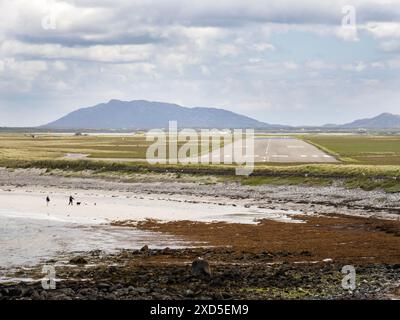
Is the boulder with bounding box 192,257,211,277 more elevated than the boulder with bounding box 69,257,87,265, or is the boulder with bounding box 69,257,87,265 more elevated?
the boulder with bounding box 192,257,211,277

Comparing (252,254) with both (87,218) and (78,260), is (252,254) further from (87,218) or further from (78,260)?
(87,218)

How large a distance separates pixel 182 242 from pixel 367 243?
12494 millimetres

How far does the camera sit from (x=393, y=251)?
43344 millimetres

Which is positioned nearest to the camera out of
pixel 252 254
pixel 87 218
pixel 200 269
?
pixel 200 269

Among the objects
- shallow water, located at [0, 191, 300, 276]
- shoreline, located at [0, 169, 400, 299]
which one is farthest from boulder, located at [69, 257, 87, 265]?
shallow water, located at [0, 191, 300, 276]

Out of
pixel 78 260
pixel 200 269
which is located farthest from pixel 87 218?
pixel 200 269

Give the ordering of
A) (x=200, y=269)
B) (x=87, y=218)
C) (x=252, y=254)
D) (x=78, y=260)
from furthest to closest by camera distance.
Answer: (x=87, y=218) < (x=252, y=254) < (x=78, y=260) < (x=200, y=269)

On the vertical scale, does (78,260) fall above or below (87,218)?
above

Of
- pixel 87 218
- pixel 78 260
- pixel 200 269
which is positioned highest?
pixel 200 269

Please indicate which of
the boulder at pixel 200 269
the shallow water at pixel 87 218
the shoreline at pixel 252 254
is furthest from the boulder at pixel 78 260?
the boulder at pixel 200 269

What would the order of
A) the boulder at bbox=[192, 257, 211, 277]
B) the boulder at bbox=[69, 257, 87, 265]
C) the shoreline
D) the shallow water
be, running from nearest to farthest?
the shoreline, the boulder at bbox=[192, 257, 211, 277], the boulder at bbox=[69, 257, 87, 265], the shallow water

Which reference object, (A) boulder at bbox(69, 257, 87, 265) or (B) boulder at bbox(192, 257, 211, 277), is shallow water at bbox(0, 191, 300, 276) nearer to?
(A) boulder at bbox(69, 257, 87, 265)
